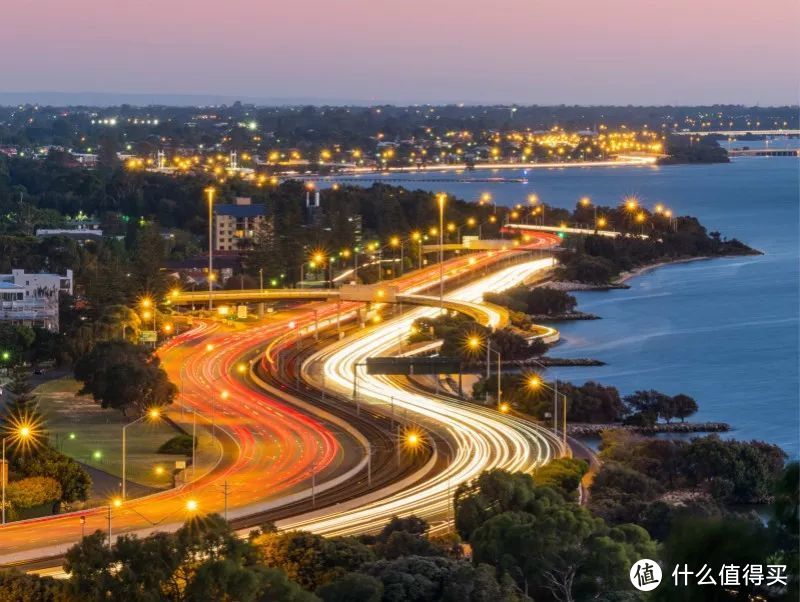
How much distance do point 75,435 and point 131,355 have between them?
265 centimetres

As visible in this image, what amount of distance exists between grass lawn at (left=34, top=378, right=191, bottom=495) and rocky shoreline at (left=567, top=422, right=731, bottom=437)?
4.59m

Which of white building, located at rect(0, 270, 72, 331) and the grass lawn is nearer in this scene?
the grass lawn

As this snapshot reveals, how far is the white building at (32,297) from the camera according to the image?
23.8 meters

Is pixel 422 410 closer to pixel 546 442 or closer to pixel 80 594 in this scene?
pixel 546 442

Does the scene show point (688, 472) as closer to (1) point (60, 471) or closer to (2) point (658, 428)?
(2) point (658, 428)

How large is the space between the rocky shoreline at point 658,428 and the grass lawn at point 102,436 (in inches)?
181

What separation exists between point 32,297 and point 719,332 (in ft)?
39.1

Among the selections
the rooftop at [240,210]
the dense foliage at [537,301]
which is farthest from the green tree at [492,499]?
the rooftop at [240,210]

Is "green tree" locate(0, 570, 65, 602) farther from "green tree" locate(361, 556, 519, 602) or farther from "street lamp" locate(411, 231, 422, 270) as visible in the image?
"street lamp" locate(411, 231, 422, 270)

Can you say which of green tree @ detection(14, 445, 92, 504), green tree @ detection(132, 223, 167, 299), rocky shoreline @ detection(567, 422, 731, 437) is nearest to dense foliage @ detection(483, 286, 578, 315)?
green tree @ detection(132, 223, 167, 299)

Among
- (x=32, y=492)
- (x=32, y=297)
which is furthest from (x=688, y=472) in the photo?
(x=32, y=297)

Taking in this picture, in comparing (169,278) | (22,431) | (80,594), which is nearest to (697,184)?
(169,278)

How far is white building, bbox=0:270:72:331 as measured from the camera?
23797mm

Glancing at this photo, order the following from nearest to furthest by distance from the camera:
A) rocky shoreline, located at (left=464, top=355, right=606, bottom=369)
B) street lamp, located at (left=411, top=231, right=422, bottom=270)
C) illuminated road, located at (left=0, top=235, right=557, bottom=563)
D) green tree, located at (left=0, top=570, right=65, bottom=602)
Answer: green tree, located at (left=0, top=570, right=65, bottom=602) → illuminated road, located at (left=0, top=235, right=557, bottom=563) → rocky shoreline, located at (left=464, top=355, right=606, bottom=369) → street lamp, located at (left=411, top=231, right=422, bottom=270)
